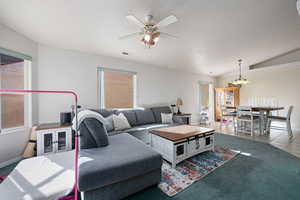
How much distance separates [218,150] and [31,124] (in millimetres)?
4028

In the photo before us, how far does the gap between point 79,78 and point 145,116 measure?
2.04 metres

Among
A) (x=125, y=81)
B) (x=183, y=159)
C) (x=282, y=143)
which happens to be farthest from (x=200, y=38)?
(x=282, y=143)

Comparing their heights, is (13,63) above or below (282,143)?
above

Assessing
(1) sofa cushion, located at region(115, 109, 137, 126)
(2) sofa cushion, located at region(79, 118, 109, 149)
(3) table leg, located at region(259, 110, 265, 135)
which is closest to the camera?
(2) sofa cushion, located at region(79, 118, 109, 149)

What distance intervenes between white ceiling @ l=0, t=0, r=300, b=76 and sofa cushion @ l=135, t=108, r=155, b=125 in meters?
1.66

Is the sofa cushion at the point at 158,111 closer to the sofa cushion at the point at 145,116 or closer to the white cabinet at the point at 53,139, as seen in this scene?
the sofa cushion at the point at 145,116

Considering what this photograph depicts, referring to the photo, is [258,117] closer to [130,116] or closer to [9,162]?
[130,116]

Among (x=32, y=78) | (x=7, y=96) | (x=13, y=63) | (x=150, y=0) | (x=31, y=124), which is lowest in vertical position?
(x=31, y=124)

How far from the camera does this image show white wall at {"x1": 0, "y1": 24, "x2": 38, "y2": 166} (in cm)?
206

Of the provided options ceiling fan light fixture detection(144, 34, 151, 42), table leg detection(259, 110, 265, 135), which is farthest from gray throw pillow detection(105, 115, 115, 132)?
table leg detection(259, 110, 265, 135)

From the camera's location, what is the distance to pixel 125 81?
3906 mm

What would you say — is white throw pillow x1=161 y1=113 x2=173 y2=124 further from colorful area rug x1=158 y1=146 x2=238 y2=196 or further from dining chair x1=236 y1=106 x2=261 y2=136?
dining chair x1=236 y1=106 x2=261 y2=136

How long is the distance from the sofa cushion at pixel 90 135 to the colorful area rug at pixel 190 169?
1.05m

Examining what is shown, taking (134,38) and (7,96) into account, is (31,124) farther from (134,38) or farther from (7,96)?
(134,38)
